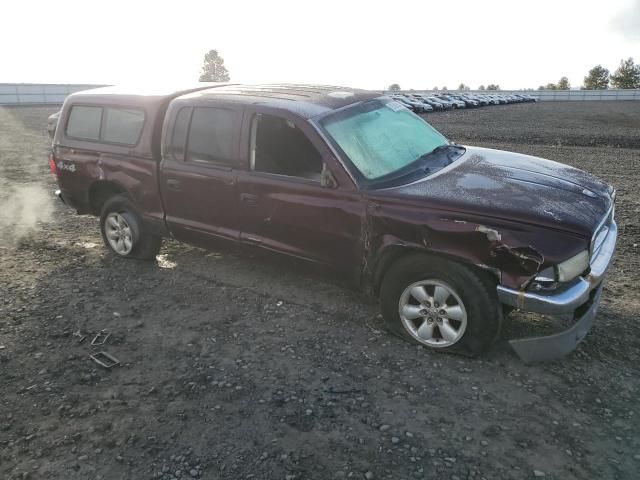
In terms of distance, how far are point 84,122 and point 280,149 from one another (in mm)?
2739

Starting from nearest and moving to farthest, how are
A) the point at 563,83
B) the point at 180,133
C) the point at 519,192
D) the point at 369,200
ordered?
the point at 519,192 → the point at 369,200 → the point at 180,133 → the point at 563,83

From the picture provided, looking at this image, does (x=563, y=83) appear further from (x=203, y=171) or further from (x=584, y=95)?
(x=203, y=171)

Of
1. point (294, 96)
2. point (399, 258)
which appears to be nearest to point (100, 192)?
point (294, 96)

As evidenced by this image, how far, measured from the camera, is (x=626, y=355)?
3918 millimetres

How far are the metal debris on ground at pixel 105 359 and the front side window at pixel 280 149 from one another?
6.38ft

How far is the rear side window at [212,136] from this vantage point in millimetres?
4648

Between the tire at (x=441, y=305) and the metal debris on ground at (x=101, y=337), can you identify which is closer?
the tire at (x=441, y=305)

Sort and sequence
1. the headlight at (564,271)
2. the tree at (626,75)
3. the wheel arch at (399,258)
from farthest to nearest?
the tree at (626,75) < the wheel arch at (399,258) < the headlight at (564,271)

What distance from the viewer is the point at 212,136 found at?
15.6ft

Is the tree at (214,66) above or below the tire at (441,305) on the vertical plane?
above

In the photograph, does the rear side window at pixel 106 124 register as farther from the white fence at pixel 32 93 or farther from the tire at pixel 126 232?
the white fence at pixel 32 93

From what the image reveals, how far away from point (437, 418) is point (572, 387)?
40.8 inches

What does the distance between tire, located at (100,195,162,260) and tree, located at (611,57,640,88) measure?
9740cm

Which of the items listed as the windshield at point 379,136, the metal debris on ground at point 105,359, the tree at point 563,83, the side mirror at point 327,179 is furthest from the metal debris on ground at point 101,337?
the tree at point 563,83
